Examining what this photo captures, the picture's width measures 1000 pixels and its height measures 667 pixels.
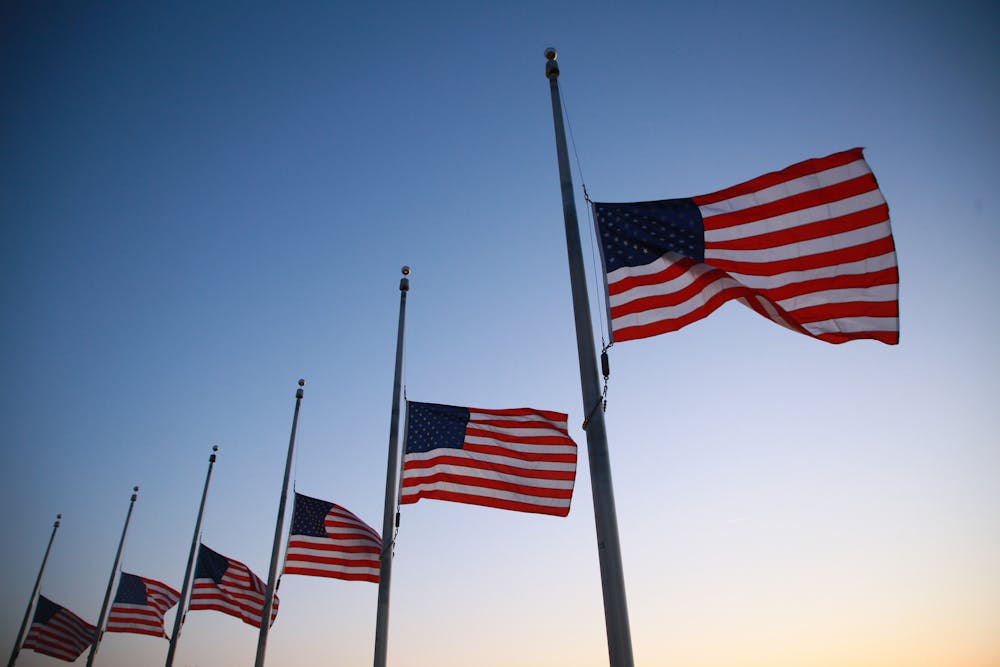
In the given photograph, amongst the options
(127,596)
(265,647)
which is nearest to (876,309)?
(265,647)

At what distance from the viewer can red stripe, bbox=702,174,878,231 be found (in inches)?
365

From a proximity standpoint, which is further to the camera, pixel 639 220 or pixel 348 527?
pixel 348 527

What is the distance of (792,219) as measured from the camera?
938 cm

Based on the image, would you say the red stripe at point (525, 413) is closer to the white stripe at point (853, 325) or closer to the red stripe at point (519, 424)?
the red stripe at point (519, 424)

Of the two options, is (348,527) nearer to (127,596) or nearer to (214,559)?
(214,559)

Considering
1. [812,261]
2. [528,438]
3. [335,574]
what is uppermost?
[812,261]

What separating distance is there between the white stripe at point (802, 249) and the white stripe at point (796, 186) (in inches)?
30.2

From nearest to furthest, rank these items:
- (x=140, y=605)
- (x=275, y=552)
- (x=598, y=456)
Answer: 1. (x=598, y=456)
2. (x=275, y=552)
3. (x=140, y=605)

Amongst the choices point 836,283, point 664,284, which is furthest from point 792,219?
point 664,284

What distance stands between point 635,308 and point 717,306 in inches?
52.3

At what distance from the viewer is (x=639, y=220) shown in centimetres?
962

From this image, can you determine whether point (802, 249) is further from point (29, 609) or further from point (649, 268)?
point (29, 609)

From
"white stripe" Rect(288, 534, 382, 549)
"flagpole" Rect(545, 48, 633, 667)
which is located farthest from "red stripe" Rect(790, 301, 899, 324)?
"white stripe" Rect(288, 534, 382, 549)

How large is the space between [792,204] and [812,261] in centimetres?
96
